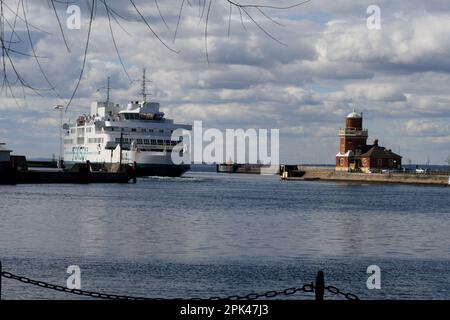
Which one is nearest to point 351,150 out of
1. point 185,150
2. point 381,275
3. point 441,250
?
point 185,150

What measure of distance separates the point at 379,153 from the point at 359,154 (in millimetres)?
2886

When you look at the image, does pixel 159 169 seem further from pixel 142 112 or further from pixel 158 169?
pixel 142 112

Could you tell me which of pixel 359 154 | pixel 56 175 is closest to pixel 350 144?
pixel 359 154

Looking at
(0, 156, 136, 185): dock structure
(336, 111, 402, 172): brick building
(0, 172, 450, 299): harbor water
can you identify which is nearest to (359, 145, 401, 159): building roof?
(336, 111, 402, 172): brick building

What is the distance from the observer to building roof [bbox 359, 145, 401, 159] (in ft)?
398

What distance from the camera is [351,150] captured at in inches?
4887

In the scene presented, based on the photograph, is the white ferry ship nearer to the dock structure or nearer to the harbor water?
the dock structure

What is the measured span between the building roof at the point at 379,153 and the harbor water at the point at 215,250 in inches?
2761

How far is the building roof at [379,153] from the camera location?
121312 mm

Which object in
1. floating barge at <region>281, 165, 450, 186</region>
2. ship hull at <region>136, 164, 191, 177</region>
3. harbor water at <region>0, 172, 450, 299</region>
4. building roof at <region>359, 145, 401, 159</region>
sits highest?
building roof at <region>359, 145, 401, 159</region>

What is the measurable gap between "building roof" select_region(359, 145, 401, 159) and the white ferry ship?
96.8 ft

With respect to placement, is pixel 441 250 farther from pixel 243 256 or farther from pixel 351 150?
pixel 351 150

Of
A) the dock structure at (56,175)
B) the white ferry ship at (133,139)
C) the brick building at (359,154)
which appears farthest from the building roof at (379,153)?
the dock structure at (56,175)
